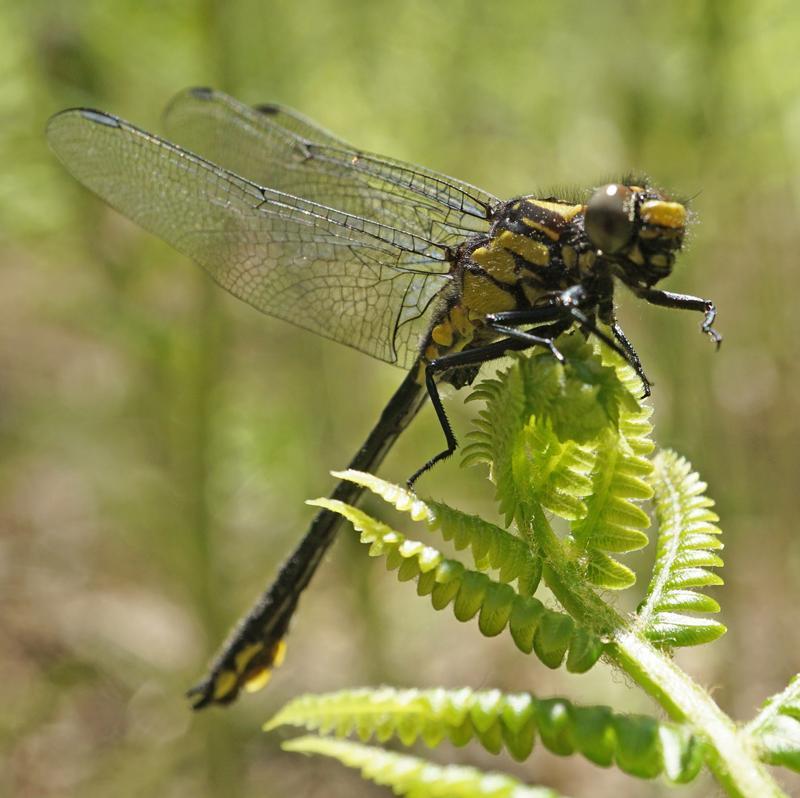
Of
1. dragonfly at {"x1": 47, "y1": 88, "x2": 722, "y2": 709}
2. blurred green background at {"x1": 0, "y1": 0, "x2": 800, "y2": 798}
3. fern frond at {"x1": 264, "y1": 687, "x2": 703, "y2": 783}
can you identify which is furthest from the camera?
blurred green background at {"x1": 0, "y1": 0, "x2": 800, "y2": 798}

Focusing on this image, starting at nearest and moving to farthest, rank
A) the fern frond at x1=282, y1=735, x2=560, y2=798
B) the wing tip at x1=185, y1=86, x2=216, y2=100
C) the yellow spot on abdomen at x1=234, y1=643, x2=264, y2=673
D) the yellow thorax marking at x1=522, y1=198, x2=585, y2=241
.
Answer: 1. the fern frond at x1=282, y1=735, x2=560, y2=798
2. the yellow thorax marking at x1=522, y1=198, x2=585, y2=241
3. the yellow spot on abdomen at x1=234, y1=643, x2=264, y2=673
4. the wing tip at x1=185, y1=86, x2=216, y2=100

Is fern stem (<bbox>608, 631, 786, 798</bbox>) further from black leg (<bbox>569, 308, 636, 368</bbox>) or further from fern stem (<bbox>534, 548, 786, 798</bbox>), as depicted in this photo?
black leg (<bbox>569, 308, 636, 368</bbox>)

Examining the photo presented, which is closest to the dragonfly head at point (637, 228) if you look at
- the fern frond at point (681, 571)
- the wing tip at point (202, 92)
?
the fern frond at point (681, 571)

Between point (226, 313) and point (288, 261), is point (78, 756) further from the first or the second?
point (288, 261)

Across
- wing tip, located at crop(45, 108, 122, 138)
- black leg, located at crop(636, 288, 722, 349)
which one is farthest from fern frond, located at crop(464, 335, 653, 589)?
wing tip, located at crop(45, 108, 122, 138)

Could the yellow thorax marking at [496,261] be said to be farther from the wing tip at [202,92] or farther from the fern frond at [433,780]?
the fern frond at [433,780]

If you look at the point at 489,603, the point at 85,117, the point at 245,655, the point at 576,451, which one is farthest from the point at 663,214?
the point at 85,117
